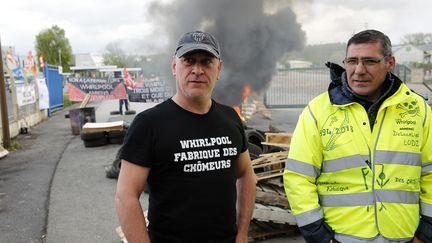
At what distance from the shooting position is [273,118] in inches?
619

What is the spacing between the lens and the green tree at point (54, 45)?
5828cm

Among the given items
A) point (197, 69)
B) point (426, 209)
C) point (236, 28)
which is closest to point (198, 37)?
point (197, 69)

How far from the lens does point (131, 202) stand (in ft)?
6.01

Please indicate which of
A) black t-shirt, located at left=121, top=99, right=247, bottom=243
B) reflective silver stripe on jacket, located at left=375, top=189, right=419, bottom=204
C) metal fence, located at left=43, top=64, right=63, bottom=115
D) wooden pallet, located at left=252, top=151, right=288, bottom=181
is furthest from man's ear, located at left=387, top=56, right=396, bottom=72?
metal fence, located at left=43, top=64, right=63, bottom=115

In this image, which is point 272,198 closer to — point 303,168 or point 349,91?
point 303,168

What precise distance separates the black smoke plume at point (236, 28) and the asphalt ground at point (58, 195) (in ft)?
16.0

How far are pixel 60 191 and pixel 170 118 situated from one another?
17.3 ft

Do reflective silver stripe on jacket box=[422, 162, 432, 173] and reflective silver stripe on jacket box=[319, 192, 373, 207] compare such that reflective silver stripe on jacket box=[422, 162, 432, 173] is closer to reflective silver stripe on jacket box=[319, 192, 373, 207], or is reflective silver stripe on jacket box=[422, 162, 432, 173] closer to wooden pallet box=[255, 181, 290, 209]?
reflective silver stripe on jacket box=[319, 192, 373, 207]

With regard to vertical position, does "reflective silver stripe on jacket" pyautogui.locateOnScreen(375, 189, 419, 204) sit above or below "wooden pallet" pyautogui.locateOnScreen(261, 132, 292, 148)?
above

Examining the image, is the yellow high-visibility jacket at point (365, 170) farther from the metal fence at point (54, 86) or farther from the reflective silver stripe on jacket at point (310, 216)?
the metal fence at point (54, 86)

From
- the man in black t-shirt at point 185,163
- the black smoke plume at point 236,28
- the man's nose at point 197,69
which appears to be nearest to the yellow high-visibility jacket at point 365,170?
the man in black t-shirt at point 185,163

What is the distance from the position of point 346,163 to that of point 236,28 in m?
11.3

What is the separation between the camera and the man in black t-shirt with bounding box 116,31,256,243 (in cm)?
184

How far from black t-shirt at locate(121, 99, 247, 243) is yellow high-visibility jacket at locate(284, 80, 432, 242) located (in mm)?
473
